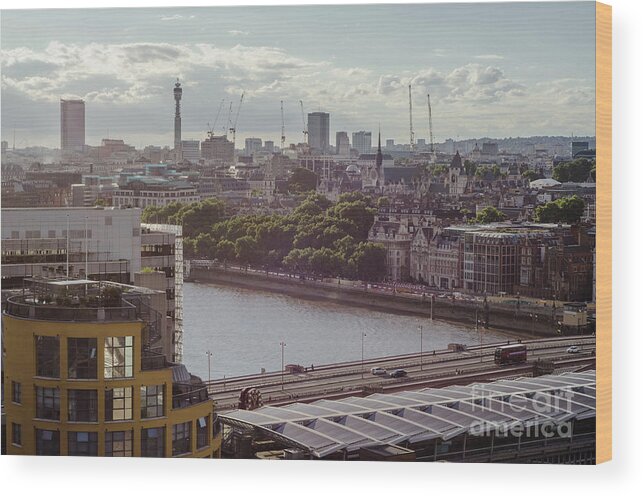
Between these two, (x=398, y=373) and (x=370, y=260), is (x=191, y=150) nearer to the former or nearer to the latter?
(x=370, y=260)

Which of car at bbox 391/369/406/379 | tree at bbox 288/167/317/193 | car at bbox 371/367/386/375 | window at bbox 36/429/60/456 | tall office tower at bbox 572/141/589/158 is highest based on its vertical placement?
tall office tower at bbox 572/141/589/158

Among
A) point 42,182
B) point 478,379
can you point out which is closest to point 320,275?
point 478,379

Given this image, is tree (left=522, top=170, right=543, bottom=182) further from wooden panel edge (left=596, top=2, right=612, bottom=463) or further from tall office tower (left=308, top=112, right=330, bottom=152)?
tall office tower (left=308, top=112, right=330, bottom=152)

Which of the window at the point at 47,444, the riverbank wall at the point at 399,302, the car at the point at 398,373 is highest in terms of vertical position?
the riverbank wall at the point at 399,302

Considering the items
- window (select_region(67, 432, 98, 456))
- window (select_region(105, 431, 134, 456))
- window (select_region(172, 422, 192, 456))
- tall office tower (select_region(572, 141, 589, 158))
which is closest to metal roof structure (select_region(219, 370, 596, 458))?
window (select_region(172, 422, 192, 456))

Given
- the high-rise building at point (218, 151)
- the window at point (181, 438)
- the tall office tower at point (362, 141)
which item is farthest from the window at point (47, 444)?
the tall office tower at point (362, 141)

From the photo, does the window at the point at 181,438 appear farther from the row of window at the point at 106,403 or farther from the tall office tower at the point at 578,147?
the tall office tower at the point at 578,147
